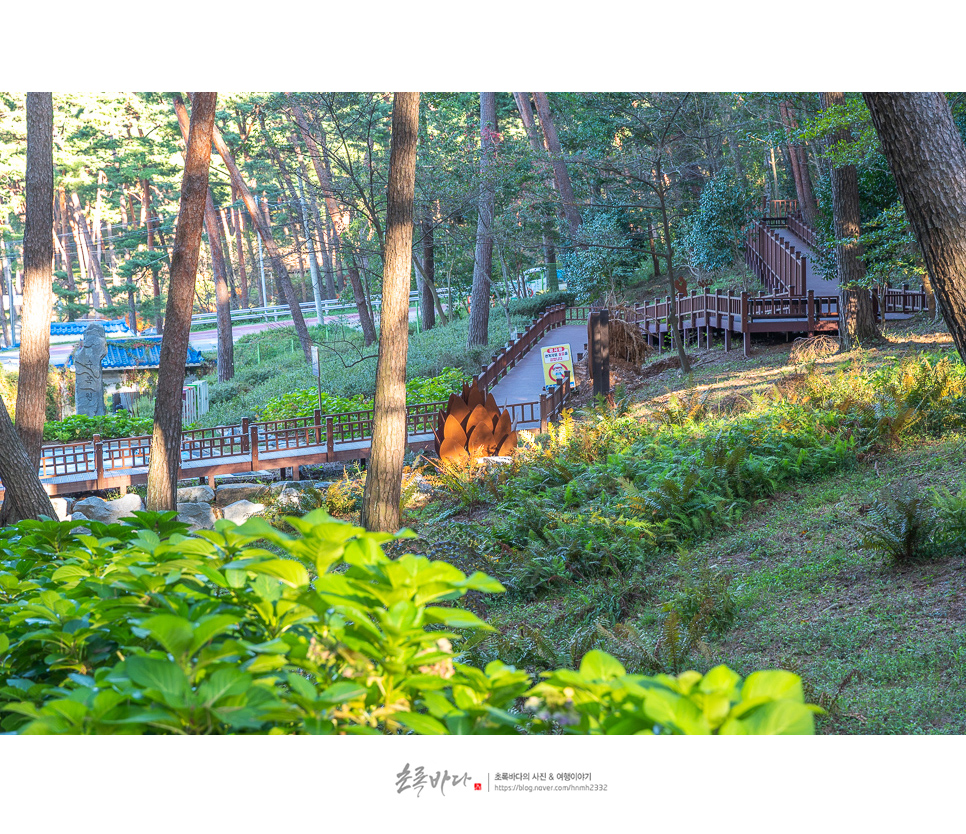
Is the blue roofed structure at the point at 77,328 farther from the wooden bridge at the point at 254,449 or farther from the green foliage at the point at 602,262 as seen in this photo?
the green foliage at the point at 602,262

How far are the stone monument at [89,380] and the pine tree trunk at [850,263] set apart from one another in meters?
18.3

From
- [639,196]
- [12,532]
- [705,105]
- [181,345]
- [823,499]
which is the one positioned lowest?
[823,499]

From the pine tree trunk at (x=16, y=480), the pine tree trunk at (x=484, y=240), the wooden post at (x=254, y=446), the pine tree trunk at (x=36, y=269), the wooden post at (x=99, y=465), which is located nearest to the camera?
the pine tree trunk at (x=16, y=480)

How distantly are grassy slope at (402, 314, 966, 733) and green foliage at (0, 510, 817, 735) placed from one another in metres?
2.28

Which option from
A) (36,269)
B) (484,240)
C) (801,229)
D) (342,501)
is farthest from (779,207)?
(36,269)

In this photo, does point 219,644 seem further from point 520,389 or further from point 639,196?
point 639,196

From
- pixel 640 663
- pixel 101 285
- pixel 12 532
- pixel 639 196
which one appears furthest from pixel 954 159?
pixel 101 285

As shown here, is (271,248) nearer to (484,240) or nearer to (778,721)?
(484,240)

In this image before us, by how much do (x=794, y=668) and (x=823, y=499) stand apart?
324 centimetres

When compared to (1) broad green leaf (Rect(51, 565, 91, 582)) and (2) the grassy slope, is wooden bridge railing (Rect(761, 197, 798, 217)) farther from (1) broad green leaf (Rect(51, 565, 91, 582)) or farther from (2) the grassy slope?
(1) broad green leaf (Rect(51, 565, 91, 582))

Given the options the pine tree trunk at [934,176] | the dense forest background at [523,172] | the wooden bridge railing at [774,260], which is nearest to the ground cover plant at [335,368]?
the dense forest background at [523,172]

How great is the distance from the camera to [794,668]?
11.9ft

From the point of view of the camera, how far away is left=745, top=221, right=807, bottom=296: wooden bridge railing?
63.5 feet

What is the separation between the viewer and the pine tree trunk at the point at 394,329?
23.1ft
